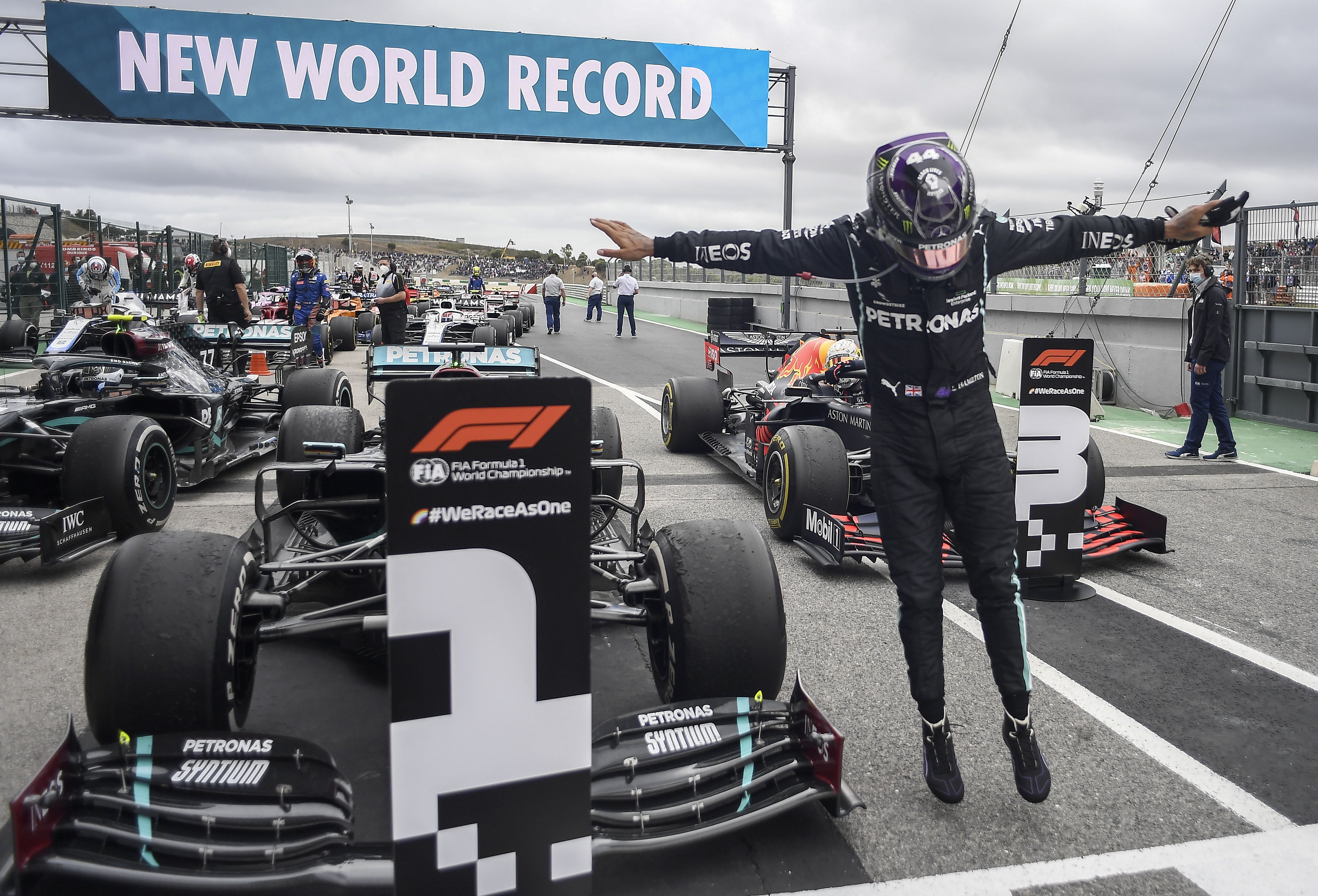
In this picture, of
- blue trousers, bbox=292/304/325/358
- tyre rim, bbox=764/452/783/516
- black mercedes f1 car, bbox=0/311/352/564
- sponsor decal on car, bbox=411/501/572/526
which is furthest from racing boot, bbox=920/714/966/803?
blue trousers, bbox=292/304/325/358

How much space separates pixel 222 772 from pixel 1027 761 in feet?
7.73

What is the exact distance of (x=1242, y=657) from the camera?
4219 millimetres

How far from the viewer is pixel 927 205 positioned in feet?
9.47

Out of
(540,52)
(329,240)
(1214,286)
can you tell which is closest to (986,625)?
(1214,286)

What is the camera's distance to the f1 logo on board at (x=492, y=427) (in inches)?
79.0

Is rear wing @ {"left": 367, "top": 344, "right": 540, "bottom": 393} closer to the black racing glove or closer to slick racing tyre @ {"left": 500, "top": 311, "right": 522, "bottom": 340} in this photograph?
the black racing glove

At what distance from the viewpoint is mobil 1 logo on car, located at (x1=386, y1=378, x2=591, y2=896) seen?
2.00 metres

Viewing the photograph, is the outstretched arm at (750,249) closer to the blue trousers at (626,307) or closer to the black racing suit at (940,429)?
the black racing suit at (940,429)

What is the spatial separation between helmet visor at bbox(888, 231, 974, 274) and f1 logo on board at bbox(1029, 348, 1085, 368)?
7.43ft

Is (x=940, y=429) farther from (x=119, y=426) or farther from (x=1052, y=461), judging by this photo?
(x=119, y=426)

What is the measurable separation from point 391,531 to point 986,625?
201cm

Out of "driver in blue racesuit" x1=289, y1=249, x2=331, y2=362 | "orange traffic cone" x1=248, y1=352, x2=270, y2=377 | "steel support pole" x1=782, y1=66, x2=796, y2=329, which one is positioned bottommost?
"orange traffic cone" x1=248, y1=352, x2=270, y2=377

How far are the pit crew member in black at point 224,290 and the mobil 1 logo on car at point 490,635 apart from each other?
36.5 feet

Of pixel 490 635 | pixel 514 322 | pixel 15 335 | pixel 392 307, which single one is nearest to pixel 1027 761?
pixel 490 635
